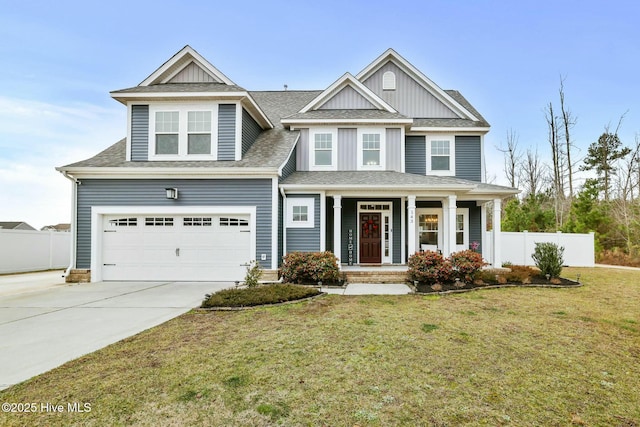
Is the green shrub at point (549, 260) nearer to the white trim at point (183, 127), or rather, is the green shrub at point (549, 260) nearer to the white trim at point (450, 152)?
the white trim at point (450, 152)

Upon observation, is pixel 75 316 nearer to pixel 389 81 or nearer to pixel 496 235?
pixel 496 235

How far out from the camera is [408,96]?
46.8ft

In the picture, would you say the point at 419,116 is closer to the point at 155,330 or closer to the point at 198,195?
the point at 198,195

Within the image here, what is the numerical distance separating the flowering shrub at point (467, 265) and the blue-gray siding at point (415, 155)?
4.68 meters

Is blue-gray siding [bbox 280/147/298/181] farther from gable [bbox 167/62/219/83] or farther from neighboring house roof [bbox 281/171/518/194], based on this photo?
gable [bbox 167/62/219/83]

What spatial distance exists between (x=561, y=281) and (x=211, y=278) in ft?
34.7

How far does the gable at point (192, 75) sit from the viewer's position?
11.7 meters

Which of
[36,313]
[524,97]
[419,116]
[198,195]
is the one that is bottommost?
[36,313]

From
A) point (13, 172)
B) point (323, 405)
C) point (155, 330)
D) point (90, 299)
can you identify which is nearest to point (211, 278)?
point (90, 299)

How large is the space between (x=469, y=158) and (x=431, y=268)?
20.0ft

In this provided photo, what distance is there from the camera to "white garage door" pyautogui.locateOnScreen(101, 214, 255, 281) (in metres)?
10.5

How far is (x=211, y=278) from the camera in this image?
34.4ft

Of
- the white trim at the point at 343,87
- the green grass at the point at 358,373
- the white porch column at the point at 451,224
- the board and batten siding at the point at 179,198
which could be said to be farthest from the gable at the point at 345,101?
the green grass at the point at 358,373

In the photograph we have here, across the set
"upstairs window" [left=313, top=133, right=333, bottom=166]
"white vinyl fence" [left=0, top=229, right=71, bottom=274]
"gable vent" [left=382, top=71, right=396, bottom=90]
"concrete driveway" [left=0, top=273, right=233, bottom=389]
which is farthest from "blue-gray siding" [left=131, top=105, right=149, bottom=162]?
"gable vent" [left=382, top=71, right=396, bottom=90]
